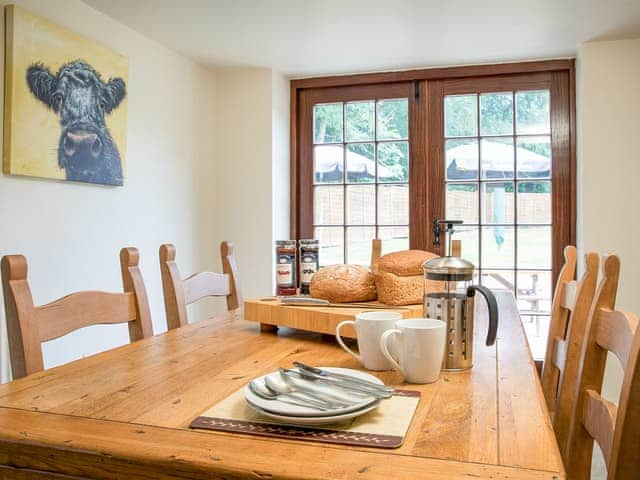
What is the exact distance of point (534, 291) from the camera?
12.3 ft

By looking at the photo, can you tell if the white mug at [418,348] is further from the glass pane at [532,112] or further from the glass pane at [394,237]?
the glass pane at [532,112]

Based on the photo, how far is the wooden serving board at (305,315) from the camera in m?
1.31

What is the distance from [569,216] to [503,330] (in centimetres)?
243

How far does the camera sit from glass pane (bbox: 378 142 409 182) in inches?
155

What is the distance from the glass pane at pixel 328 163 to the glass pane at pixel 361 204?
138mm

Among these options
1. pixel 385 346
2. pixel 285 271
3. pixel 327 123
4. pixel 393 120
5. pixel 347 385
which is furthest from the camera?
pixel 327 123

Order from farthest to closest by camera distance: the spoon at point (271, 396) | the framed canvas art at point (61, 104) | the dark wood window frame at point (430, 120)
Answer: the dark wood window frame at point (430, 120) < the framed canvas art at point (61, 104) < the spoon at point (271, 396)

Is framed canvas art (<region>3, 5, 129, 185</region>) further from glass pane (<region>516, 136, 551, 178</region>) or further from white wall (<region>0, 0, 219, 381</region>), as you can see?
glass pane (<region>516, 136, 551, 178</region>)

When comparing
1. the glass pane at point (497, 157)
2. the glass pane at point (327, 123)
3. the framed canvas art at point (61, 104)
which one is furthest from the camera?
the glass pane at point (327, 123)

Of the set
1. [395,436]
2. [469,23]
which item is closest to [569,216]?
[469,23]

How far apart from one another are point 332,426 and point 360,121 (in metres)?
3.44

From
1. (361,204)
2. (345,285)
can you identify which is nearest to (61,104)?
(345,285)

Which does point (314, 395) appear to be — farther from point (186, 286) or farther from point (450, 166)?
point (450, 166)

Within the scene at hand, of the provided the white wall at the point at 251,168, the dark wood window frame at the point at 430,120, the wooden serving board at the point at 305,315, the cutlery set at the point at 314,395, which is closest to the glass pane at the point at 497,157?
the dark wood window frame at the point at 430,120
